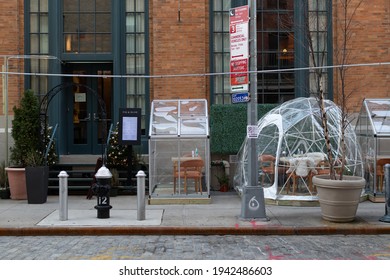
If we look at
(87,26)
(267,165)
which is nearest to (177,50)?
(87,26)

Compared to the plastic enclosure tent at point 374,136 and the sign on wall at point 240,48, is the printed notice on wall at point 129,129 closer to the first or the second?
the sign on wall at point 240,48

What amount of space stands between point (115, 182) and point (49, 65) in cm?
442

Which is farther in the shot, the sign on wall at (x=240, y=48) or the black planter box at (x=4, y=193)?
the black planter box at (x=4, y=193)

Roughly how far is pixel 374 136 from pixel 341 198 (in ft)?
10.8

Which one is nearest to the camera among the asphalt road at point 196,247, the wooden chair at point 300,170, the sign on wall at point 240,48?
the asphalt road at point 196,247

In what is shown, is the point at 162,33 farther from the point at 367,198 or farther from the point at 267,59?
the point at 367,198

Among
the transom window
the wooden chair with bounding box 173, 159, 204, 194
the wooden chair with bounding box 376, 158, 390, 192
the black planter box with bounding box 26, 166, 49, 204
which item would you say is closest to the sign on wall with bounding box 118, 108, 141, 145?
the wooden chair with bounding box 173, 159, 204, 194

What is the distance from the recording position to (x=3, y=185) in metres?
13.5

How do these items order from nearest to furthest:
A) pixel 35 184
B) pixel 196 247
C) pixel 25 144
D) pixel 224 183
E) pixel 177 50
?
pixel 196 247 < pixel 35 184 < pixel 25 144 < pixel 224 183 < pixel 177 50

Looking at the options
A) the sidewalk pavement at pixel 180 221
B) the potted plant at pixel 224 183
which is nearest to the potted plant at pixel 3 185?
the sidewalk pavement at pixel 180 221

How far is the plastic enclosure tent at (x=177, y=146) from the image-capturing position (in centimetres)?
Answer: 1234

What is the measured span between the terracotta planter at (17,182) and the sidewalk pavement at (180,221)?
2.18 ft

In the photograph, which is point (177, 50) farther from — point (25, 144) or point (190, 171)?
point (25, 144)

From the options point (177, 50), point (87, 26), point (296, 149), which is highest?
point (87, 26)
